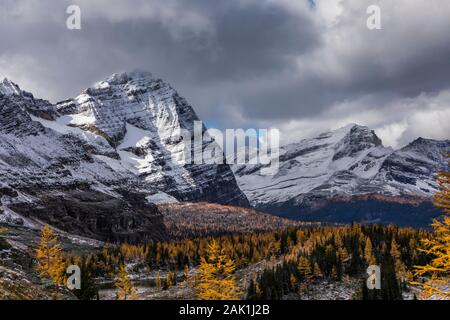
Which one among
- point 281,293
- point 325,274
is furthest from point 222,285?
point 325,274

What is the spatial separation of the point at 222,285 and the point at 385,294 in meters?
65.5

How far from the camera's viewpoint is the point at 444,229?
3819 centimetres

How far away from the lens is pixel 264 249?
196 metres

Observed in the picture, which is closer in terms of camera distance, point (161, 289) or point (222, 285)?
point (222, 285)

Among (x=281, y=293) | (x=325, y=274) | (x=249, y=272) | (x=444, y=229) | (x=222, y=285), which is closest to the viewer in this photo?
(x=444, y=229)

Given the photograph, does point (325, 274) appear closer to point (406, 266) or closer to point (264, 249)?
point (406, 266)
